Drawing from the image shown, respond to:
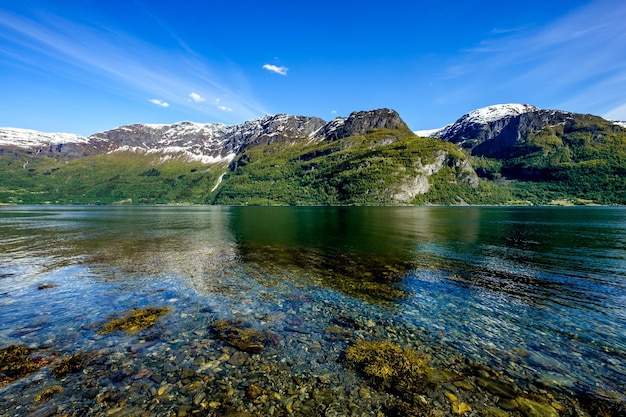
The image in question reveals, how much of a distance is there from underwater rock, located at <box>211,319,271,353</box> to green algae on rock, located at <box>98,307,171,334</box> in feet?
13.0

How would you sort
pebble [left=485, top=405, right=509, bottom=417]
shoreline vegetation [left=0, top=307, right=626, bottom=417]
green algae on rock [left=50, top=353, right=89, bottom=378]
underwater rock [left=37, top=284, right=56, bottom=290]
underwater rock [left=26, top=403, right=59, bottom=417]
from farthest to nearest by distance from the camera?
underwater rock [left=37, top=284, right=56, bottom=290], green algae on rock [left=50, top=353, right=89, bottom=378], shoreline vegetation [left=0, top=307, right=626, bottom=417], pebble [left=485, top=405, right=509, bottom=417], underwater rock [left=26, top=403, right=59, bottom=417]

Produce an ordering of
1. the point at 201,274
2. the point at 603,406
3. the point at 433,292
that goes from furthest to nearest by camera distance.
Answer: the point at 201,274 < the point at 433,292 < the point at 603,406

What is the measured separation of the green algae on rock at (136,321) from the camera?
1642cm

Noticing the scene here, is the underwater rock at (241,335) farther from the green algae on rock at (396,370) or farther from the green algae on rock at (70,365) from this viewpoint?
the green algae on rock at (70,365)

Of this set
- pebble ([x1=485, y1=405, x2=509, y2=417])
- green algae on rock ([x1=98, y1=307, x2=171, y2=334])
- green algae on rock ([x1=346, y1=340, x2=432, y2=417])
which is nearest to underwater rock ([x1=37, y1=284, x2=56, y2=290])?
green algae on rock ([x1=98, y1=307, x2=171, y2=334])

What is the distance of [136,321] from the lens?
17.6 metres

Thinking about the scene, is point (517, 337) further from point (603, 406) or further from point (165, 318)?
point (165, 318)

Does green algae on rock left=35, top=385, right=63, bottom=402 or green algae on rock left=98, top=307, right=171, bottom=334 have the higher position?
green algae on rock left=35, top=385, right=63, bottom=402

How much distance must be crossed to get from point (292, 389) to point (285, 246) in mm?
36670

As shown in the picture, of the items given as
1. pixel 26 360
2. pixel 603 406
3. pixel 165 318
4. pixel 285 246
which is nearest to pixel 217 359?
pixel 165 318

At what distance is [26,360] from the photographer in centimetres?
1298

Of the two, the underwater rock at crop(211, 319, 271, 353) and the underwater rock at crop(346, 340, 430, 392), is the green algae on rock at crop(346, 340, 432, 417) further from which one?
the underwater rock at crop(211, 319, 271, 353)

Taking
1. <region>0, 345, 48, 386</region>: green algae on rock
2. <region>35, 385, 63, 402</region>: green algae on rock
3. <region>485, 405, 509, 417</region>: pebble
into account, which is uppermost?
<region>485, 405, 509, 417</region>: pebble

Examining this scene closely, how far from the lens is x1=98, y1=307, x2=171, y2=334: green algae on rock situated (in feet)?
53.9
